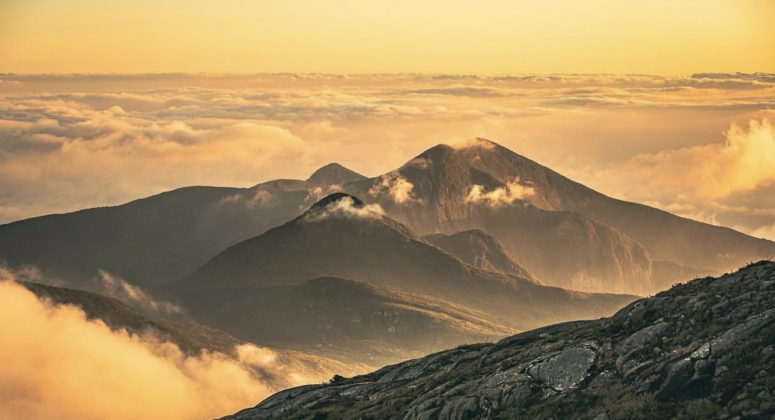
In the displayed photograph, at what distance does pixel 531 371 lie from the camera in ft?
261

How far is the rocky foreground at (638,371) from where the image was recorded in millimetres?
65250

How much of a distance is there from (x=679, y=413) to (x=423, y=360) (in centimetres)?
5189

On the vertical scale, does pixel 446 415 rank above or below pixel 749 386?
below

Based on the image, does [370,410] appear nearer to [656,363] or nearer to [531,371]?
[531,371]

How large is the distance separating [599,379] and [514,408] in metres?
6.25

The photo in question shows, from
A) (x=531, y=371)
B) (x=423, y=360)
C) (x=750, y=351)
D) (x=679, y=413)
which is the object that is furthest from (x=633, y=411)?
(x=423, y=360)

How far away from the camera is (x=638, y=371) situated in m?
72.9

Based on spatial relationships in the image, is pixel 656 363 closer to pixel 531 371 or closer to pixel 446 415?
pixel 531 371

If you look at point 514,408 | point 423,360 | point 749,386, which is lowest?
point 423,360

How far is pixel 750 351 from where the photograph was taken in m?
66.9

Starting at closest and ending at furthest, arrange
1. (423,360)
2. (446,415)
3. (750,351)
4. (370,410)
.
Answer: (750,351) → (446,415) → (370,410) → (423,360)

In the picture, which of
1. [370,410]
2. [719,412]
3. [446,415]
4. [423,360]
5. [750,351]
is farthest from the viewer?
[423,360]

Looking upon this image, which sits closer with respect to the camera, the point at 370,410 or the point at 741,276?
the point at 741,276

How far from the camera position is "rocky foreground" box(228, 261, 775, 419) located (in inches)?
2569
